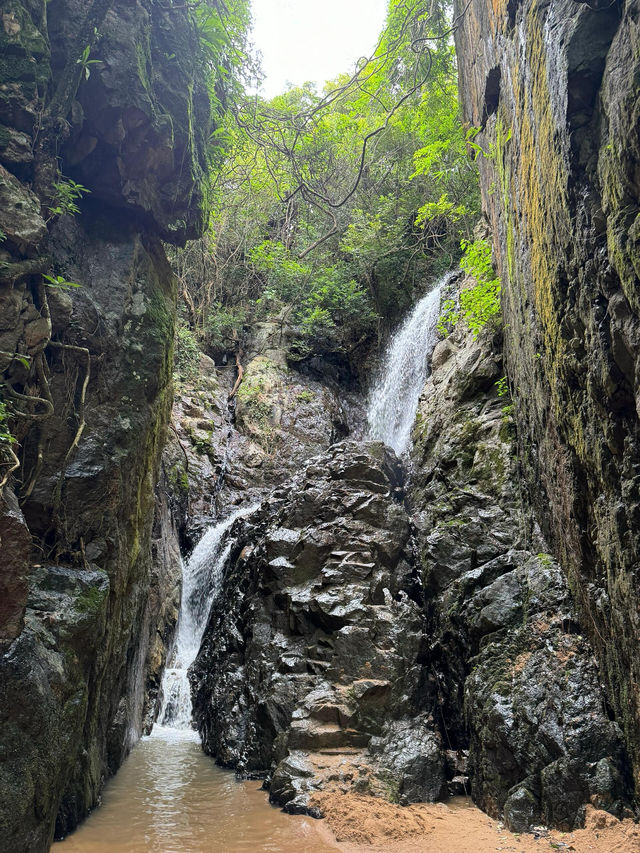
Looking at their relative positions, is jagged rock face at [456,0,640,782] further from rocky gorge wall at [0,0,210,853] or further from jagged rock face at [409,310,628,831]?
rocky gorge wall at [0,0,210,853]

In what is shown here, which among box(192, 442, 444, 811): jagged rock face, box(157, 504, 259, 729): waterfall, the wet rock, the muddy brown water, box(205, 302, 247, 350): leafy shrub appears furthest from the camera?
box(205, 302, 247, 350): leafy shrub

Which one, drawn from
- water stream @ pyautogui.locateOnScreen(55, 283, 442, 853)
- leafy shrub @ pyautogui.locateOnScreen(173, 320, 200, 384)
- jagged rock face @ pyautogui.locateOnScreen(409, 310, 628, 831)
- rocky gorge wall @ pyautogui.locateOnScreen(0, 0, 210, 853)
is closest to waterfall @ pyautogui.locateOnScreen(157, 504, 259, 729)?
water stream @ pyautogui.locateOnScreen(55, 283, 442, 853)

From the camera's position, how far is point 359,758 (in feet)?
19.5

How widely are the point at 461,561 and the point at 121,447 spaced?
4419 millimetres

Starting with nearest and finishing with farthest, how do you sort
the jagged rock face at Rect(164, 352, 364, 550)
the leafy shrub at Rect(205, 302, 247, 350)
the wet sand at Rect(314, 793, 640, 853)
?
the wet sand at Rect(314, 793, 640, 853) → the jagged rock face at Rect(164, 352, 364, 550) → the leafy shrub at Rect(205, 302, 247, 350)

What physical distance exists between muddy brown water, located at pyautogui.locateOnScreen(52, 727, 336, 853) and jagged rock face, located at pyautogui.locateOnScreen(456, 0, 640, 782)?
2974mm

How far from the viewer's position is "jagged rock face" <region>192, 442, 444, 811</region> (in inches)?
235

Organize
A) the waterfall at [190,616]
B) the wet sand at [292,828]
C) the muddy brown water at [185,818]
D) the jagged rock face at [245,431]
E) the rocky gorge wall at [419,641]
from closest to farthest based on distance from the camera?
the wet sand at [292,828], the muddy brown water at [185,818], the rocky gorge wall at [419,641], the waterfall at [190,616], the jagged rock face at [245,431]

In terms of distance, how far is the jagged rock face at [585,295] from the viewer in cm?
336

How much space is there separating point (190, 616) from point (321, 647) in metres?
4.65

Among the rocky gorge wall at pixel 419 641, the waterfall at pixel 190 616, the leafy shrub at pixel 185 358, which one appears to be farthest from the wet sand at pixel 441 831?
the leafy shrub at pixel 185 358

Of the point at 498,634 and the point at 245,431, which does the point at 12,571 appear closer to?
the point at 498,634

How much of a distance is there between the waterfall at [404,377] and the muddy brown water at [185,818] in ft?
24.6

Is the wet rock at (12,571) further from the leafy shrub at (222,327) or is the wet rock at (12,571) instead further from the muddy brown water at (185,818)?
the leafy shrub at (222,327)
